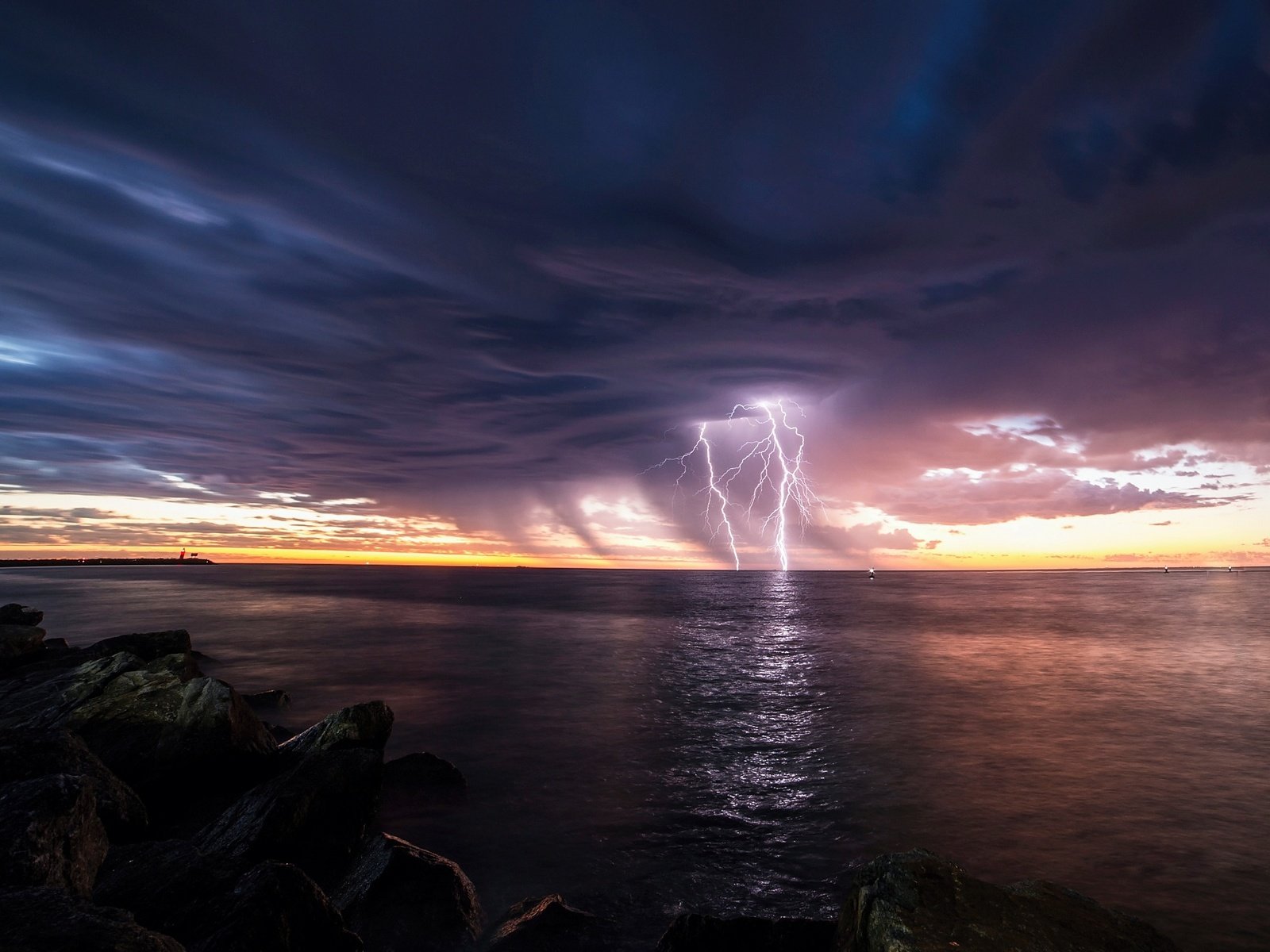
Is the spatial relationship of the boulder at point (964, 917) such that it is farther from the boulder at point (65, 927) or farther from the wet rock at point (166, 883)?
the wet rock at point (166, 883)

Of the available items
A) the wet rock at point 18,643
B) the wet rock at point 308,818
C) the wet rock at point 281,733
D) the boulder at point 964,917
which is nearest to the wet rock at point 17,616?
the wet rock at point 18,643

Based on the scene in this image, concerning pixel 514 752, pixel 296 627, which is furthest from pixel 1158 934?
pixel 296 627

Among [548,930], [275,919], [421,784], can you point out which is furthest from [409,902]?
[421,784]

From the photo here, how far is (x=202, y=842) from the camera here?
25.4 feet

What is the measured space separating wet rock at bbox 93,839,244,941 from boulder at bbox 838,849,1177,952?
196 inches

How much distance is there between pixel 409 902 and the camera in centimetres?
646

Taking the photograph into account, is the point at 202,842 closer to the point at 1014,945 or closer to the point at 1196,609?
the point at 1014,945

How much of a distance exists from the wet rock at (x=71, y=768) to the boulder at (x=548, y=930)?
4.40m

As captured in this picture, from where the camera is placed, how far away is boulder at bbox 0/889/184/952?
11.1 feet

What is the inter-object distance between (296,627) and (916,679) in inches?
1486

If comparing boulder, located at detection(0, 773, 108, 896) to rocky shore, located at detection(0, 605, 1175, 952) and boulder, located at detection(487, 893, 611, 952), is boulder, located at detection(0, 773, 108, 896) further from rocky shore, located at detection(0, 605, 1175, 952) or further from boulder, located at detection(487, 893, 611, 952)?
boulder, located at detection(487, 893, 611, 952)

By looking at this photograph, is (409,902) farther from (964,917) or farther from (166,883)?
(964,917)

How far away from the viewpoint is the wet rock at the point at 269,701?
58.5 ft

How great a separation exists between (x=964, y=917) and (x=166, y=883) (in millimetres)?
6425
